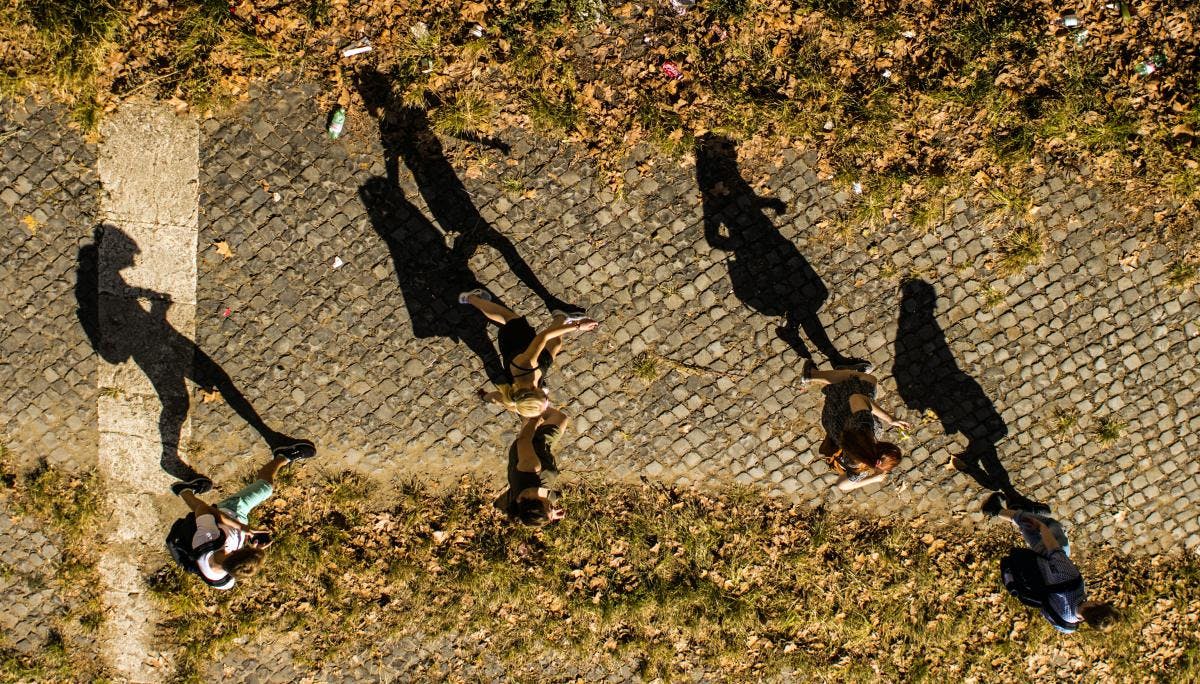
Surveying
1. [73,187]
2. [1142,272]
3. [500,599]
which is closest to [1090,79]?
[1142,272]

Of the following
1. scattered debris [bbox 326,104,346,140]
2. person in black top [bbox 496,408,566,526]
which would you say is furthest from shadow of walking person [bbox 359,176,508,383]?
person in black top [bbox 496,408,566,526]

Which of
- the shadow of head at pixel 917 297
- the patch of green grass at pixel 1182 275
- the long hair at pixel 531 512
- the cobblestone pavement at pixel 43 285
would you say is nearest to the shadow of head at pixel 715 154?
the shadow of head at pixel 917 297

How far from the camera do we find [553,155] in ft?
21.4

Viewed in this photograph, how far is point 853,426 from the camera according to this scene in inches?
243

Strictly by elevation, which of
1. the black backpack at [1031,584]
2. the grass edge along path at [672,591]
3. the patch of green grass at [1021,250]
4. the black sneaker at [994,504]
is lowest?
the grass edge along path at [672,591]

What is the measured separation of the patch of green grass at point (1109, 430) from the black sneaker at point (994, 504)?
1.18m

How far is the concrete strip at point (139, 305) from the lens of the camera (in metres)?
6.36

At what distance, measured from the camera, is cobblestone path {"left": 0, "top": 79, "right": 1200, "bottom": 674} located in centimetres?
646

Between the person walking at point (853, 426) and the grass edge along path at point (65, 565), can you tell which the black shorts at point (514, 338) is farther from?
the grass edge along path at point (65, 565)

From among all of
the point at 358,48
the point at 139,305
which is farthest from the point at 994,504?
the point at 139,305

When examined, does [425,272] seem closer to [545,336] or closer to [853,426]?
[545,336]

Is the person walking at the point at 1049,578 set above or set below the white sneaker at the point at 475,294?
below

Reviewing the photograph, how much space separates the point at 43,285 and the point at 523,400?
5018 mm

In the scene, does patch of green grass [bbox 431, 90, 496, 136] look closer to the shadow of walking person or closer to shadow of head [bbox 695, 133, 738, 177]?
the shadow of walking person
